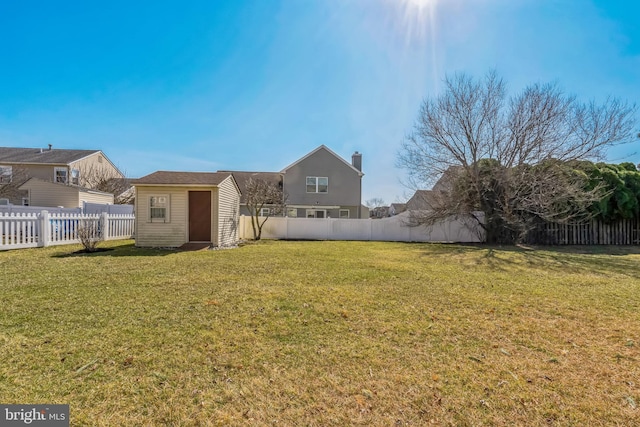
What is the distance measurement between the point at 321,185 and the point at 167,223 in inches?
508

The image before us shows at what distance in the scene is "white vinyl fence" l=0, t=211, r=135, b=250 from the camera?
902cm

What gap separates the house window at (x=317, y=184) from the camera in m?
21.9

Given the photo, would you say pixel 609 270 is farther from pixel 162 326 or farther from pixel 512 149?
pixel 162 326

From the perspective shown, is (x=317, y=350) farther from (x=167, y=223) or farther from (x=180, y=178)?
(x=180, y=178)

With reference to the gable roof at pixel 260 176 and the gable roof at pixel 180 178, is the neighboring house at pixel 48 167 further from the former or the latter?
the gable roof at pixel 180 178

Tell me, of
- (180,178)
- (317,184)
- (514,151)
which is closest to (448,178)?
(514,151)

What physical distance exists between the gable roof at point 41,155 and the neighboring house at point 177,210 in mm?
19394

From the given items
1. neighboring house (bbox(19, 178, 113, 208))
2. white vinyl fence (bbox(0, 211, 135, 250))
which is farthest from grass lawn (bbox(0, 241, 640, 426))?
neighboring house (bbox(19, 178, 113, 208))

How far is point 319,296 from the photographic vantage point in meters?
4.72

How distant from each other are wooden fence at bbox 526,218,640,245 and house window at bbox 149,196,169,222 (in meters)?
18.0

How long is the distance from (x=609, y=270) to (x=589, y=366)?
7547 mm

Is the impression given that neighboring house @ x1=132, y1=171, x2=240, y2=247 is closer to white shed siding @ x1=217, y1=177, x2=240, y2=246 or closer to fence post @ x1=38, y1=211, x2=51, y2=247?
white shed siding @ x1=217, y1=177, x2=240, y2=246

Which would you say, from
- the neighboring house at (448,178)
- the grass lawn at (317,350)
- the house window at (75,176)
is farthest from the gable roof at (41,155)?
the neighboring house at (448,178)

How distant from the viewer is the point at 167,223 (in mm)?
10977
